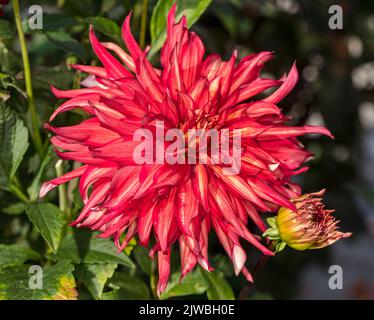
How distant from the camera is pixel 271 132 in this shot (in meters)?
0.61

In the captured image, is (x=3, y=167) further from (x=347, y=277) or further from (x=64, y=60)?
(x=347, y=277)

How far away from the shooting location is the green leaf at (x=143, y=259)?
75 cm

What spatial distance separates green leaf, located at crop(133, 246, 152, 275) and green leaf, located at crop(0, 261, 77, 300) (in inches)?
3.7

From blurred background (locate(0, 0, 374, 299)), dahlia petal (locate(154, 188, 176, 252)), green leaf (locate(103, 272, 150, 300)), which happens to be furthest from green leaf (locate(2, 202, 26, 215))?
blurred background (locate(0, 0, 374, 299))

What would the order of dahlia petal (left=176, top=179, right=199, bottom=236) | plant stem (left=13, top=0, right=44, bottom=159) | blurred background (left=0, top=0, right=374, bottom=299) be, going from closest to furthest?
dahlia petal (left=176, top=179, right=199, bottom=236), plant stem (left=13, top=0, right=44, bottom=159), blurred background (left=0, top=0, right=374, bottom=299)

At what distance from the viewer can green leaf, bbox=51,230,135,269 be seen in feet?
2.25

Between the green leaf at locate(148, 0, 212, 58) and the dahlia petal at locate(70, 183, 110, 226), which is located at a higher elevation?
the green leaf at locate(148, 0, 212, 58)

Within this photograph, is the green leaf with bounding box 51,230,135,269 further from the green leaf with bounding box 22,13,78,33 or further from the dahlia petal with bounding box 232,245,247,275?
the green leaf with bounding box 22,13,78,33

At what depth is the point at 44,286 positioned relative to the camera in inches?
26.3

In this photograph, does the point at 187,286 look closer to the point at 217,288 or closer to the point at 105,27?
the point at 217,288

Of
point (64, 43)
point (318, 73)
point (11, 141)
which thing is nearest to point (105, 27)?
point (64, 43)

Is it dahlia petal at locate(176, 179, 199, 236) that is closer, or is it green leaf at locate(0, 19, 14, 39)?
dahlia petal at locate(176, 179, 199, 236)

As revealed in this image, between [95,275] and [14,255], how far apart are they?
0.10m

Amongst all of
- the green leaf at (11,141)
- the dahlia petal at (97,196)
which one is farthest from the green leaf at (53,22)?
the dahlia petal at (97,196)
